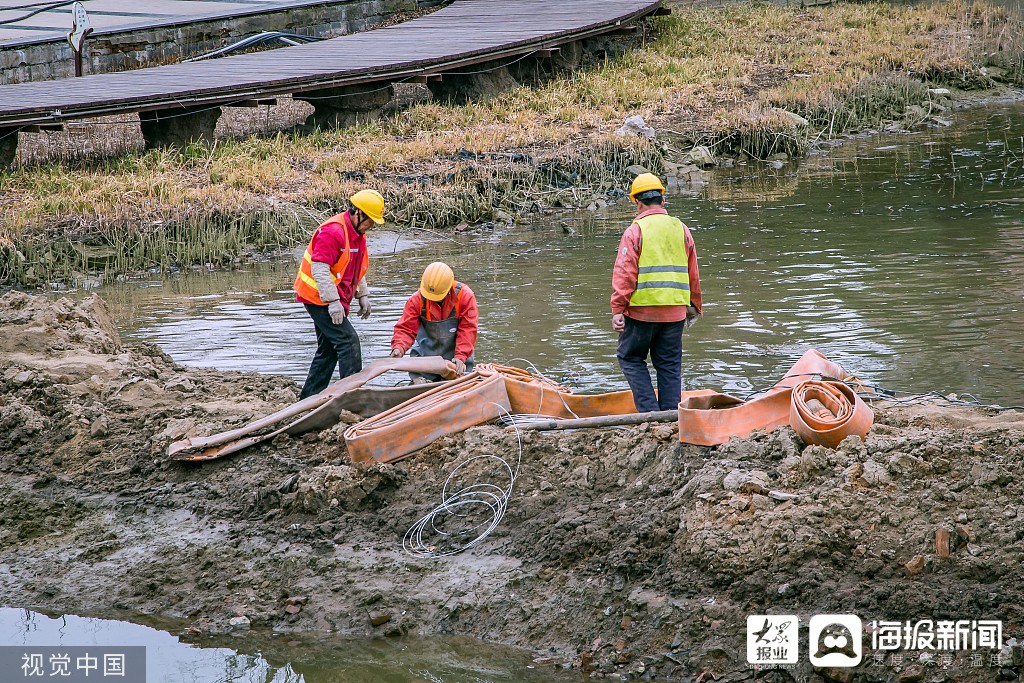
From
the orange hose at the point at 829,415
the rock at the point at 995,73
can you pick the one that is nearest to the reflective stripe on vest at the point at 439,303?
the orange hose at the point at 829,415

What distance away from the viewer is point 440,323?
26.2ft

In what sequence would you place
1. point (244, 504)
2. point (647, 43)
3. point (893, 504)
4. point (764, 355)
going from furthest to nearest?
point (647, 43) < point (764, 355) < point (244, 504) < point (893, 504)

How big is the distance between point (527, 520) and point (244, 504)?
1.80m

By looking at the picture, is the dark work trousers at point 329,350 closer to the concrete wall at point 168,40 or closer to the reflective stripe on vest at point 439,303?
the reflective stripe on vest at point 439,303

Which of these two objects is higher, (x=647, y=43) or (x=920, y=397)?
(x=647, y=43)

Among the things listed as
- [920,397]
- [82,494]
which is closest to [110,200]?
[82,494]

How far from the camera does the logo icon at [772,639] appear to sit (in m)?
4.69

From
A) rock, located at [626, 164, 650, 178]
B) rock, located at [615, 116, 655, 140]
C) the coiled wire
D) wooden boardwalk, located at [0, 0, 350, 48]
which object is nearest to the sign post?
wooden boardwalk, located at [0, 0, 350, 48]

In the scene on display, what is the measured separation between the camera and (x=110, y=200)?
15.1 m

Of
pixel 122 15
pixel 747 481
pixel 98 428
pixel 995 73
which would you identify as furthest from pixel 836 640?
pixel 122 15

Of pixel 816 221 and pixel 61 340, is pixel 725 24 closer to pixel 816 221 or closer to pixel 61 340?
pixel 816 221

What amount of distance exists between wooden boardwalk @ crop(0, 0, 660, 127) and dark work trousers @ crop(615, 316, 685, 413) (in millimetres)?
12466

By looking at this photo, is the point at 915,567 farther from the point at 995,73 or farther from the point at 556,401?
the point at 995,73

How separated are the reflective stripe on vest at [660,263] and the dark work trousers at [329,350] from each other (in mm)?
2147
